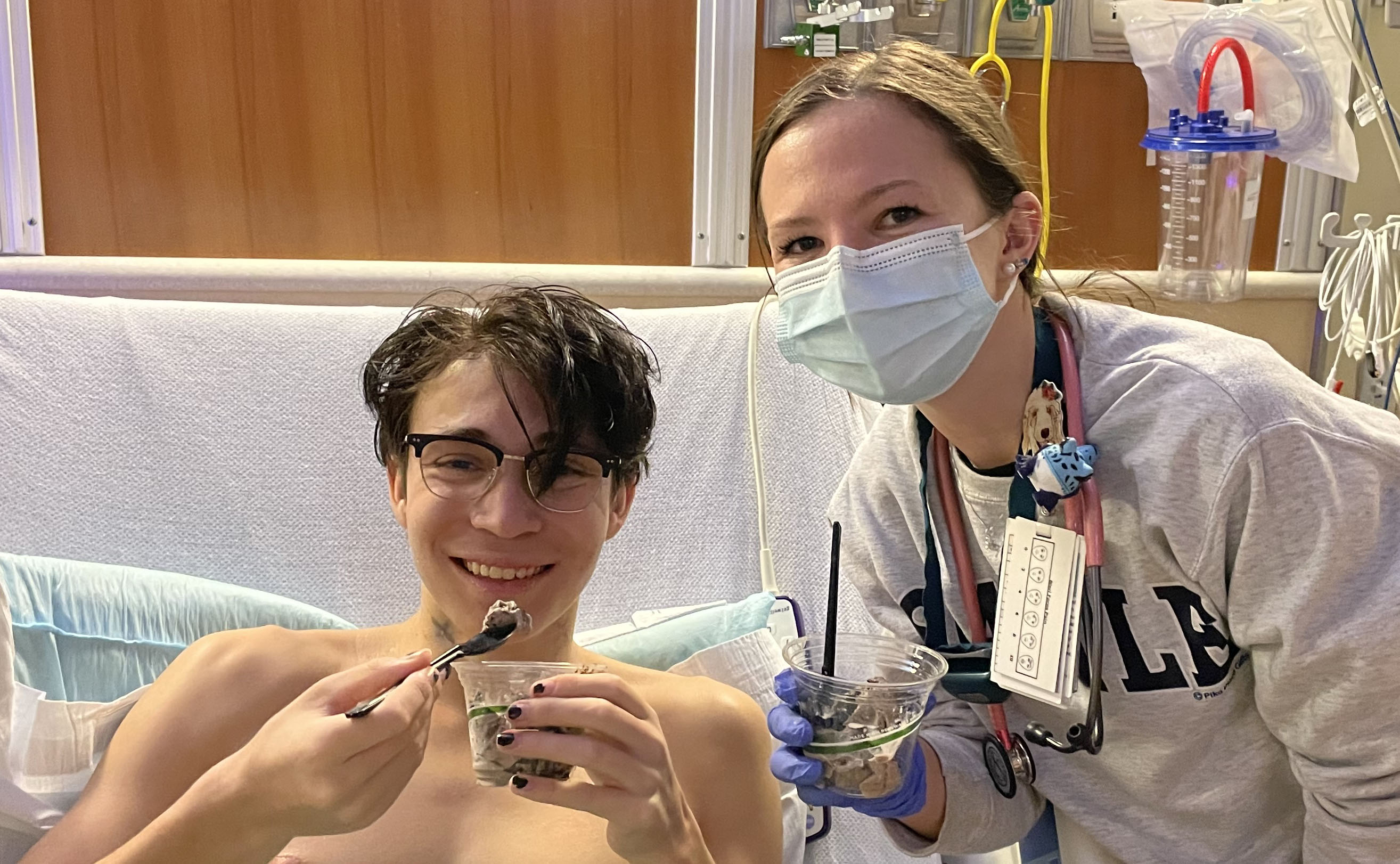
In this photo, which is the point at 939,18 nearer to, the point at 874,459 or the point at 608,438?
the point at 874,459

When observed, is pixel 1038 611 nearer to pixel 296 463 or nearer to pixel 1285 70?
pixel 296 463

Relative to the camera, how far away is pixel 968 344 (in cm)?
148

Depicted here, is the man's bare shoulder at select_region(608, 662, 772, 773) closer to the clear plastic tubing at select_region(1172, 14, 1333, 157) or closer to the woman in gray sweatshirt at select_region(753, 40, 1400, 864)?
the woman in gray sweatshirt at select_region(753, 40, 1400, 864)

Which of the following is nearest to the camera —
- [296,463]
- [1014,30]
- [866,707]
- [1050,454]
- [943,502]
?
[866,707]

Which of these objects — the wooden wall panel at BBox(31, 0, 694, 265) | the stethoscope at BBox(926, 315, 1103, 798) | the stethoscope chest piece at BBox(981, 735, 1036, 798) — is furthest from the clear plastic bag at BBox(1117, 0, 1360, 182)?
the stethoscope chest piece at BBox(981, 735, 1036, 798)

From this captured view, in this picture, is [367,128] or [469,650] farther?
[367,128]

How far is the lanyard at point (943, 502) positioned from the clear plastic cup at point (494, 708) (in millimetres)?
608

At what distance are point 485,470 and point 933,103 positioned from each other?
2.32 ft

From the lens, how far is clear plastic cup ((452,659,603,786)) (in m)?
1.16

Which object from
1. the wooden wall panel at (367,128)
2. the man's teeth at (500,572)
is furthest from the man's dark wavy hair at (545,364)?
the wooden wall panel at (367,128)

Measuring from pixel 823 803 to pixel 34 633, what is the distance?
1.12 m

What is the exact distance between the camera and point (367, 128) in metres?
2.62

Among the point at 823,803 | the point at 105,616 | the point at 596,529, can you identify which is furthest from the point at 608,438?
the point at 105,616

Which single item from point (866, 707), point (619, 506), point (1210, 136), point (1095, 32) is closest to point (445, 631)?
point (619, 506)
